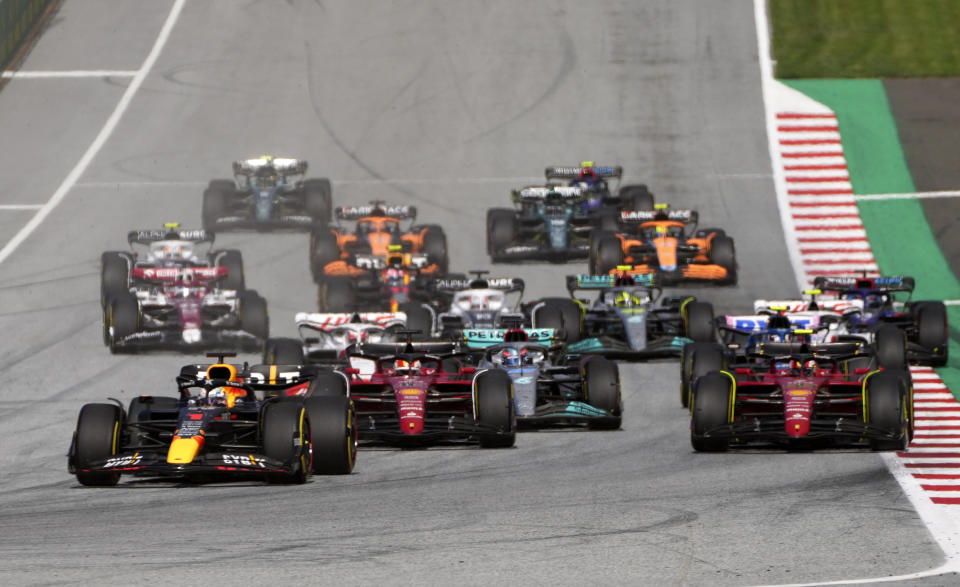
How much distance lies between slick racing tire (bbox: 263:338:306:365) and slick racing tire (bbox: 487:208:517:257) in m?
11.6

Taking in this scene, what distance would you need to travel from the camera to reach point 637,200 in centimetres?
3972

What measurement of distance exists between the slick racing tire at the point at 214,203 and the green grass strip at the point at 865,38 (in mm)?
17117

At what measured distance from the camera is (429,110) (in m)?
48.8

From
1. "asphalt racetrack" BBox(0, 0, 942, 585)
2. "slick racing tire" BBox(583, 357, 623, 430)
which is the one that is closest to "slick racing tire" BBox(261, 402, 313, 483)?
"asphalt racetrack" BBox(0, 0, 942, 585)

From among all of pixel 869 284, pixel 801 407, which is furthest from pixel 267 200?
pixel 801 407

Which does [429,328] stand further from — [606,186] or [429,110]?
[429,110]

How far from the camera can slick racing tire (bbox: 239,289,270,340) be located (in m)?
30.8

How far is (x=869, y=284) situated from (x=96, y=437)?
1623 centimetres

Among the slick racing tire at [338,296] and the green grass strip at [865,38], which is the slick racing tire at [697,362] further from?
the green grass strip at [865,38]

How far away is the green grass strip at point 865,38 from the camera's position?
50.0 m

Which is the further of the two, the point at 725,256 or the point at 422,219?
the point at 422,219

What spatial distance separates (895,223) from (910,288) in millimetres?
9659

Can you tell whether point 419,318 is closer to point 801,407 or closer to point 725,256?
point 725,256

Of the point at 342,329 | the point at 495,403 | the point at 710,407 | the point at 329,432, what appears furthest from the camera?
the point at 342,329
